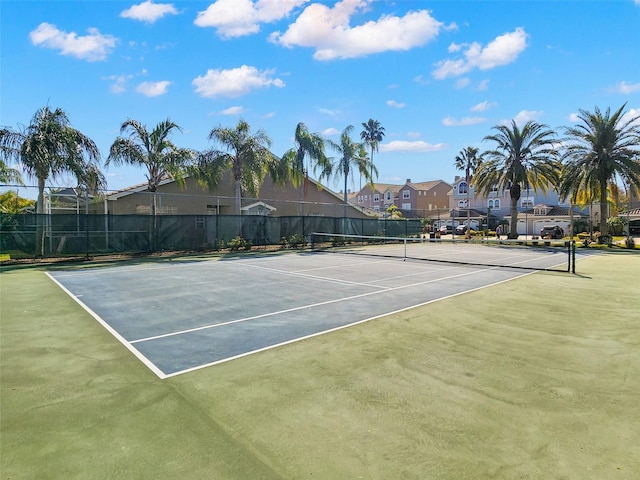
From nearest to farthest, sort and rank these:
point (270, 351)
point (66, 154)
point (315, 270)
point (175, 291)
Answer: point (270, 351) < point (175, 291) < point (315, 270) < point (66, 154)

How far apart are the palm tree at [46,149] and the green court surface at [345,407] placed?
47.5 feet

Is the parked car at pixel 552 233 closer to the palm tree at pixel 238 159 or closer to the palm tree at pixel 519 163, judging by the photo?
the palm tree at pixel 519 163

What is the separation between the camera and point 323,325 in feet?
22.3

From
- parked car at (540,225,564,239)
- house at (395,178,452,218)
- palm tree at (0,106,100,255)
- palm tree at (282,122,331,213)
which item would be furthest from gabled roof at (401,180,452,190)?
palm tree at (0,106,100,255)

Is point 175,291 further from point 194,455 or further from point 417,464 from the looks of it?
point 417,464

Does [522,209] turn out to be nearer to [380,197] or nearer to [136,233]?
[380,197]

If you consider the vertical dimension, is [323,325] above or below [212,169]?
below

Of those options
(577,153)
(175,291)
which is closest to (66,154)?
(175,291)

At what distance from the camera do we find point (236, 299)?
9.04 metres

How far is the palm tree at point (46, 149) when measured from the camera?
1794 centimetres

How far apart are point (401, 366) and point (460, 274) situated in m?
9.26

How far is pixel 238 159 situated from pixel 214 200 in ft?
16.6

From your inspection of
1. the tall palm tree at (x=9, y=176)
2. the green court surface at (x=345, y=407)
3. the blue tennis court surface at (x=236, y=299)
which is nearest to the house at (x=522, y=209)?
the blue tennis court surface at (x=236, y=299)

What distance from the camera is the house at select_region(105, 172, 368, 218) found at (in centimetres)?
2555
